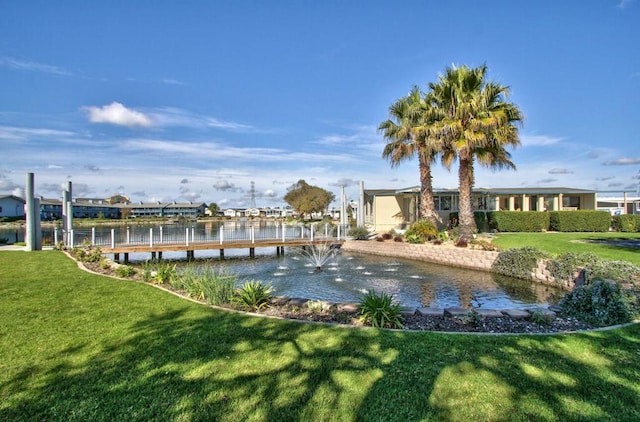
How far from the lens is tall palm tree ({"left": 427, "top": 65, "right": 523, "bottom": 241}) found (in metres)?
17.1

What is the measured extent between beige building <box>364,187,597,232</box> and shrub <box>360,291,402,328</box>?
2209 cm

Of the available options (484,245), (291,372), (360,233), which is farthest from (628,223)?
(291,372)

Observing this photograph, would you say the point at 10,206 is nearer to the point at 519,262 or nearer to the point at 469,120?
the point at 469,120

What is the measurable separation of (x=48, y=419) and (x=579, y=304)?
769 cm

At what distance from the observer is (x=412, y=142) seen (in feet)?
75.3

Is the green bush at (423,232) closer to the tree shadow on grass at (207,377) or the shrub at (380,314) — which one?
the shrub at (380,314)

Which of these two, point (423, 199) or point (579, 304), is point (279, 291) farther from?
point (423, 199)

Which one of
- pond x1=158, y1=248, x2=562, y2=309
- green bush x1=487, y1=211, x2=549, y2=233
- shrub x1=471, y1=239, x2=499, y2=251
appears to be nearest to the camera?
pond x1=158, y1=248, x2=562, y2=309

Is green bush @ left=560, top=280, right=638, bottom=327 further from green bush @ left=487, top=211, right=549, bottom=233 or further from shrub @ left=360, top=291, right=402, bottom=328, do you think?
green bush @ left=487, top=211, right=549, bottom=233

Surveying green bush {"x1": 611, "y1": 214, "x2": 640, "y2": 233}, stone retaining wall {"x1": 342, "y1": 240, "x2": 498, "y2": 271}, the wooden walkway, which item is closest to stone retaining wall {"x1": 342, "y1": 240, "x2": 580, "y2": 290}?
stone retaining wall {"x1": 342, "y1": 240, "x2": 498, "y2": 271}

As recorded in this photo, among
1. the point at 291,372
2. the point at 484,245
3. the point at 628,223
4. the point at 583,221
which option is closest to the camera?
the point at 291,372

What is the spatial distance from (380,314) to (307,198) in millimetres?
63987

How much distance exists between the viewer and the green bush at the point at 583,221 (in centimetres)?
2352

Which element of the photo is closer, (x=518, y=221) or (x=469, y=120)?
(x=469, y=120)
